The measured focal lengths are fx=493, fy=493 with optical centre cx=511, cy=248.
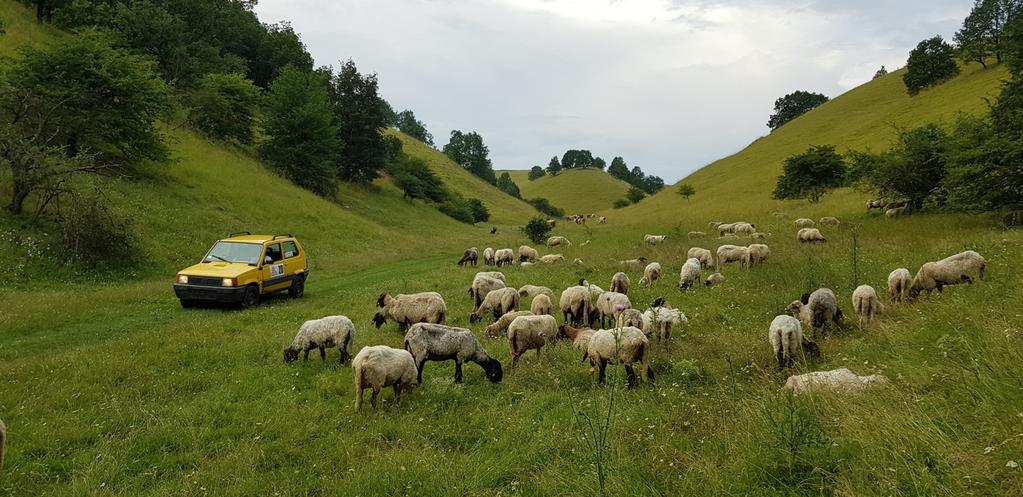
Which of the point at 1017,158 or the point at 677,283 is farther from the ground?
the point at 1017,158

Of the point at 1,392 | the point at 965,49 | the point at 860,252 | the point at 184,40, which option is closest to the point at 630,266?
the point at 860,252

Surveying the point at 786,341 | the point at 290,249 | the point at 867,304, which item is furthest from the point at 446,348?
the point at 290,249

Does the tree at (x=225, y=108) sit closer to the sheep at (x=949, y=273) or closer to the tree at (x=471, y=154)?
the sheep at (x=949, y=273)

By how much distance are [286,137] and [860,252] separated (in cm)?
4774

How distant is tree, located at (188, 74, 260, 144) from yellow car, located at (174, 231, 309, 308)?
106 feet

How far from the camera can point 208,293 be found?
Answer: 15344 mm

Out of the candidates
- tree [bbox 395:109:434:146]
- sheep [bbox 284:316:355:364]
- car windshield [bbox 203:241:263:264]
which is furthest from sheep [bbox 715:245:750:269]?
tree [bbox 395:109:434:146]

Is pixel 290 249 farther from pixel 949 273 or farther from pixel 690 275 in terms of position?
pixel 949 273

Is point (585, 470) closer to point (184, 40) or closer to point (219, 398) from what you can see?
point (219, 398)

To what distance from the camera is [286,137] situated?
159 feet

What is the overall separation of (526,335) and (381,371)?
3.35m

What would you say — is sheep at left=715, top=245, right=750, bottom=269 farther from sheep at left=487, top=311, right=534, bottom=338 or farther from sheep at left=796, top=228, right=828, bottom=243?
sheep at left=487, top=311, right=534, bottom=338

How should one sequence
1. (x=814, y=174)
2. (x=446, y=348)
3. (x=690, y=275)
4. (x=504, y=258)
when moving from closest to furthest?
1. (x=446, y=348)
2. (x=690, y=275)
3. (x=504, y=258)
4. (x=814, y=174)

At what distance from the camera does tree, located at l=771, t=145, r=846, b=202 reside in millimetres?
41875
